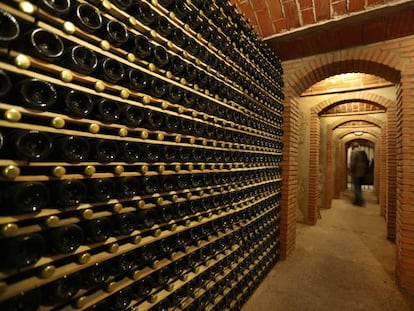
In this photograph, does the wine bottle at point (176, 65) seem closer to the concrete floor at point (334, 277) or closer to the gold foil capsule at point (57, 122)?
the gold foil capsule at point (57, 122)

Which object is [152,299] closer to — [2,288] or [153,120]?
[2,288]

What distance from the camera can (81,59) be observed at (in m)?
1.11

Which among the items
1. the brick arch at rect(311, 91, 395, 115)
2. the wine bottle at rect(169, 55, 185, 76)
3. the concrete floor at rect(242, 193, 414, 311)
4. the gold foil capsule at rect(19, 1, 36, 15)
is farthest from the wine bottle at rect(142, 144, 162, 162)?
the brick arch at rect(311, 91, 395, 115)

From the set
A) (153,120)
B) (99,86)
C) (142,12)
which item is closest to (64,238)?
(99,86)

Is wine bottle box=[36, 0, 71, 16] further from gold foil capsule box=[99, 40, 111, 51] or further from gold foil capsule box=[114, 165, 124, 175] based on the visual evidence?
gold foil capsule box=[114, 165, 124, 175]

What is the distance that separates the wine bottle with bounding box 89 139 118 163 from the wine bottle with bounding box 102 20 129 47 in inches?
20.4

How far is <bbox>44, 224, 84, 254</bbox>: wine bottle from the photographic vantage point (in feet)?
3.29

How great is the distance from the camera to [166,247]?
5.36ft

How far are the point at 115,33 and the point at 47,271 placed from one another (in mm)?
1145

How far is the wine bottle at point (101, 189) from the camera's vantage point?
1.17 meters

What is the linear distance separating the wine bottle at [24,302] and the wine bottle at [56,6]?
3.64ft

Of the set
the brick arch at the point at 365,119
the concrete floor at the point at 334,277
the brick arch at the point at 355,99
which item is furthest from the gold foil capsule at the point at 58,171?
the brick arch at the point at 365,119

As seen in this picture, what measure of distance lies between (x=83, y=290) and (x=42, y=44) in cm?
110

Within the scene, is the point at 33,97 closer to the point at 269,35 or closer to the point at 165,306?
the point at 165,306
